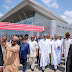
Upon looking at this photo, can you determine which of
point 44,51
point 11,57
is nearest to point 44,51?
point 44,51

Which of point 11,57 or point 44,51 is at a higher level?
point 11,57

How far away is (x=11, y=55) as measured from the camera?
6.45ft

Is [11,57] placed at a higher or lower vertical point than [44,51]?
higher

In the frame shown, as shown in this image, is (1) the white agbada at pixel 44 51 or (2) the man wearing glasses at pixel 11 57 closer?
(2) the man wearing glasses at pixel 11 57

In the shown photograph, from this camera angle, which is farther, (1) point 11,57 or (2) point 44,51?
(2) point 44,51

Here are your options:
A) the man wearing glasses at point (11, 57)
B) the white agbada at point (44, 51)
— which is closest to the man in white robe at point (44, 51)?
the white agbada at point (44, 51)

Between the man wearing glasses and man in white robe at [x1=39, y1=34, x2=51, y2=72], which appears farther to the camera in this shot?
man in white robe at [x1=39, y1=34, x2=51, y2=72]

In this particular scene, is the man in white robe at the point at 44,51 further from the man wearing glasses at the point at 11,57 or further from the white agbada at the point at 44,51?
the man wearing glasses at the point at 11,57

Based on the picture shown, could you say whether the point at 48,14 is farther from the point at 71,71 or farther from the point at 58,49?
the point at 71,71

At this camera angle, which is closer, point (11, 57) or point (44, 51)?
point (11, 57)

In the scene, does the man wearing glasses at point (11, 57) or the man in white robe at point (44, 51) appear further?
the man in white robe at point (44, 51)

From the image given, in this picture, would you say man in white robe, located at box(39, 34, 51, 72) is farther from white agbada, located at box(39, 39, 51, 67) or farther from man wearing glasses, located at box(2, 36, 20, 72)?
man wearing glasses, located at box(2, 36, 20, 72)

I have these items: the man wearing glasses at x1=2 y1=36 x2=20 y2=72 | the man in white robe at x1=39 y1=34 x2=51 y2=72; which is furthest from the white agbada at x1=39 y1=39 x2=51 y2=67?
the man wearing glasses at x1=2 y1=36 x2=20 y2=72

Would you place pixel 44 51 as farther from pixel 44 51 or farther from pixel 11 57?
pixel 11 57
